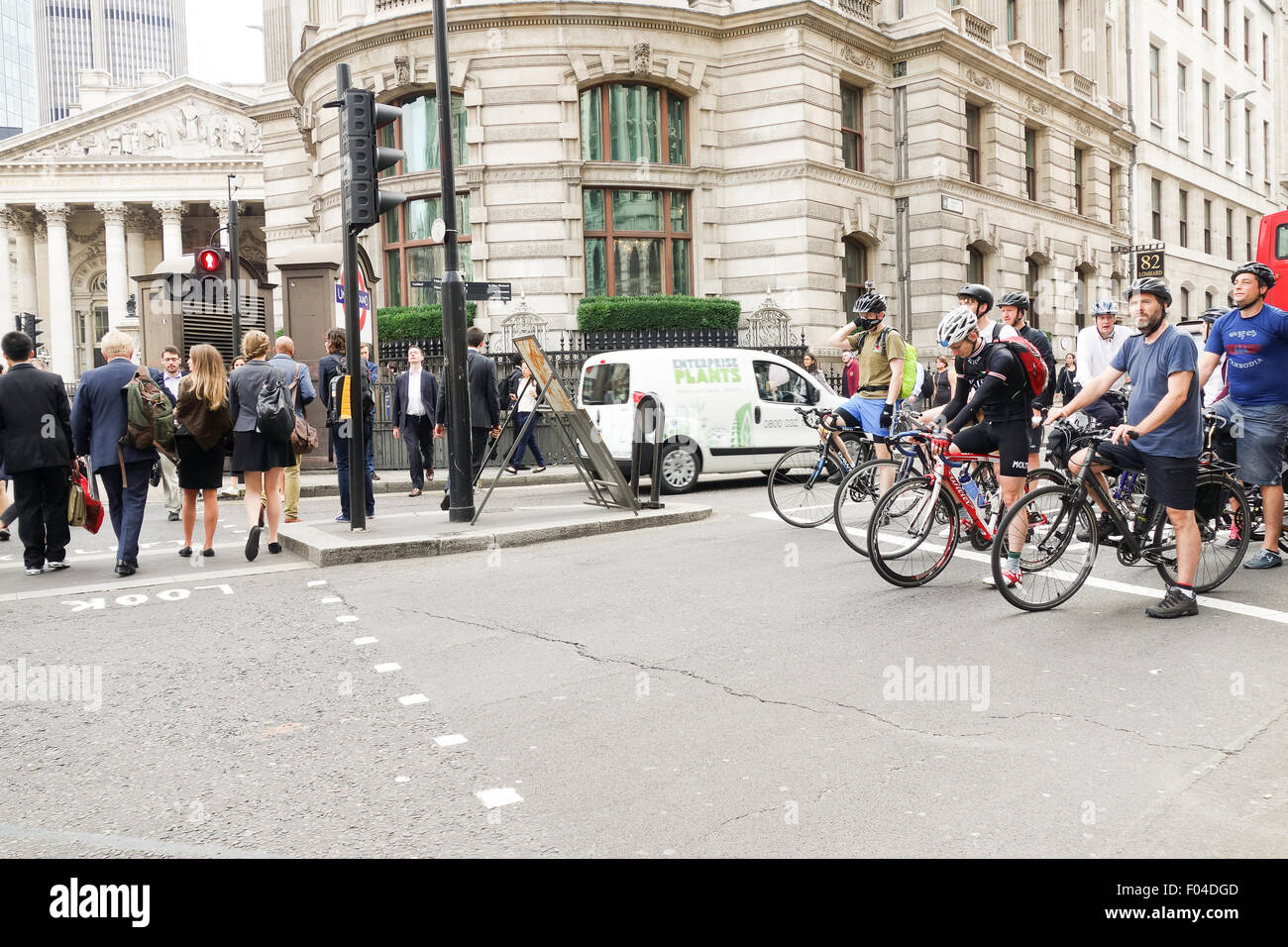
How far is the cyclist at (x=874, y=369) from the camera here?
425 inches

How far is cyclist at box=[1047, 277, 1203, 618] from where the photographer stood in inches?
259

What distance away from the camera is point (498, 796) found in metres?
4.02

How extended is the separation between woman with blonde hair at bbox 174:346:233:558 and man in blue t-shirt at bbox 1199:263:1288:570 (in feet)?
25.0

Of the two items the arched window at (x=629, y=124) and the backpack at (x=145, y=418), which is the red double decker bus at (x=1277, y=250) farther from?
the backpack at (x=145, y=418)

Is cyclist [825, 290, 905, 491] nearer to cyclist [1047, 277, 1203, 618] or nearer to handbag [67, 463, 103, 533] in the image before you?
cyclist [1047, 277, 1203, 618]

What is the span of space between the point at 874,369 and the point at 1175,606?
4.92 metres

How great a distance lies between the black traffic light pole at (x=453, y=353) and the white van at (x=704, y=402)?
12.1 ft

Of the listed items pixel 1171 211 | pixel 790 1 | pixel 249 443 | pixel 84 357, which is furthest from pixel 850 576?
pixel 84 357

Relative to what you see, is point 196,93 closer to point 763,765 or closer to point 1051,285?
point 1051,285

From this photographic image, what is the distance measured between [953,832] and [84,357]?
80196 mm

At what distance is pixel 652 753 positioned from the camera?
4.44 metres

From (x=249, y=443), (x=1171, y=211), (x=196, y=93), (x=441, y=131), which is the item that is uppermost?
(x=196, y=93)

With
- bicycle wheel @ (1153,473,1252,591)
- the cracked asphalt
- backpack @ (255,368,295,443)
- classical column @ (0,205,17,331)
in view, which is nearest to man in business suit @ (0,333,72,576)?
the cracked asphalt

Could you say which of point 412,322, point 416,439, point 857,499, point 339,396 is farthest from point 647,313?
point 857,499
